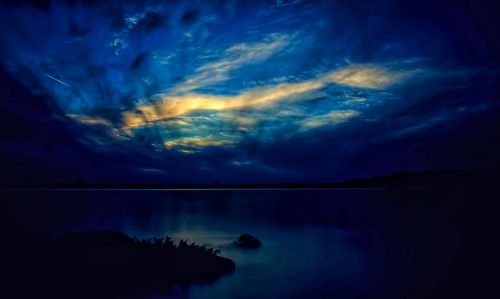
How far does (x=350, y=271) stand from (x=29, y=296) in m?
18.6

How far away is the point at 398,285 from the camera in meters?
18.9

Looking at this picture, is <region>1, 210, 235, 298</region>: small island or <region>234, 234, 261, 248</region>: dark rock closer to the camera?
<region>1, 210, 235, 298</region>: small island

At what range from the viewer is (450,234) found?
124 feet

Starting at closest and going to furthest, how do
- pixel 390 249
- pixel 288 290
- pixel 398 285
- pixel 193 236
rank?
→ 1. pixel 288 290
2. pixel 398 285
3. pixel 390 249
4. pixel 193 236

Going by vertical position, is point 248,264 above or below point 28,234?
below

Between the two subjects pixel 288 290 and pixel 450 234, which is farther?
pixel 450 234

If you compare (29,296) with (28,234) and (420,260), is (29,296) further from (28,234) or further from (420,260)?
(420,260)

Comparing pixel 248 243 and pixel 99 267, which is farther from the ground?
pixel 99 267

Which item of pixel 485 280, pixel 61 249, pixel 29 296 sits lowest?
pixel 485 280

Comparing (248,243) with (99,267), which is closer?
(99,267)

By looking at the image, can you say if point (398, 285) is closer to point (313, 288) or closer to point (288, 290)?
point (313, 288)

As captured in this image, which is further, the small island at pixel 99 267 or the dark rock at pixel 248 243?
the dark rock at pixel 248 243

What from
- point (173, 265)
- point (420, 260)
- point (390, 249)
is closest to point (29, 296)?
point (173, 265)

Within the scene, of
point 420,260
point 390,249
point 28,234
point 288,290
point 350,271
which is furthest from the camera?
point 390,249
